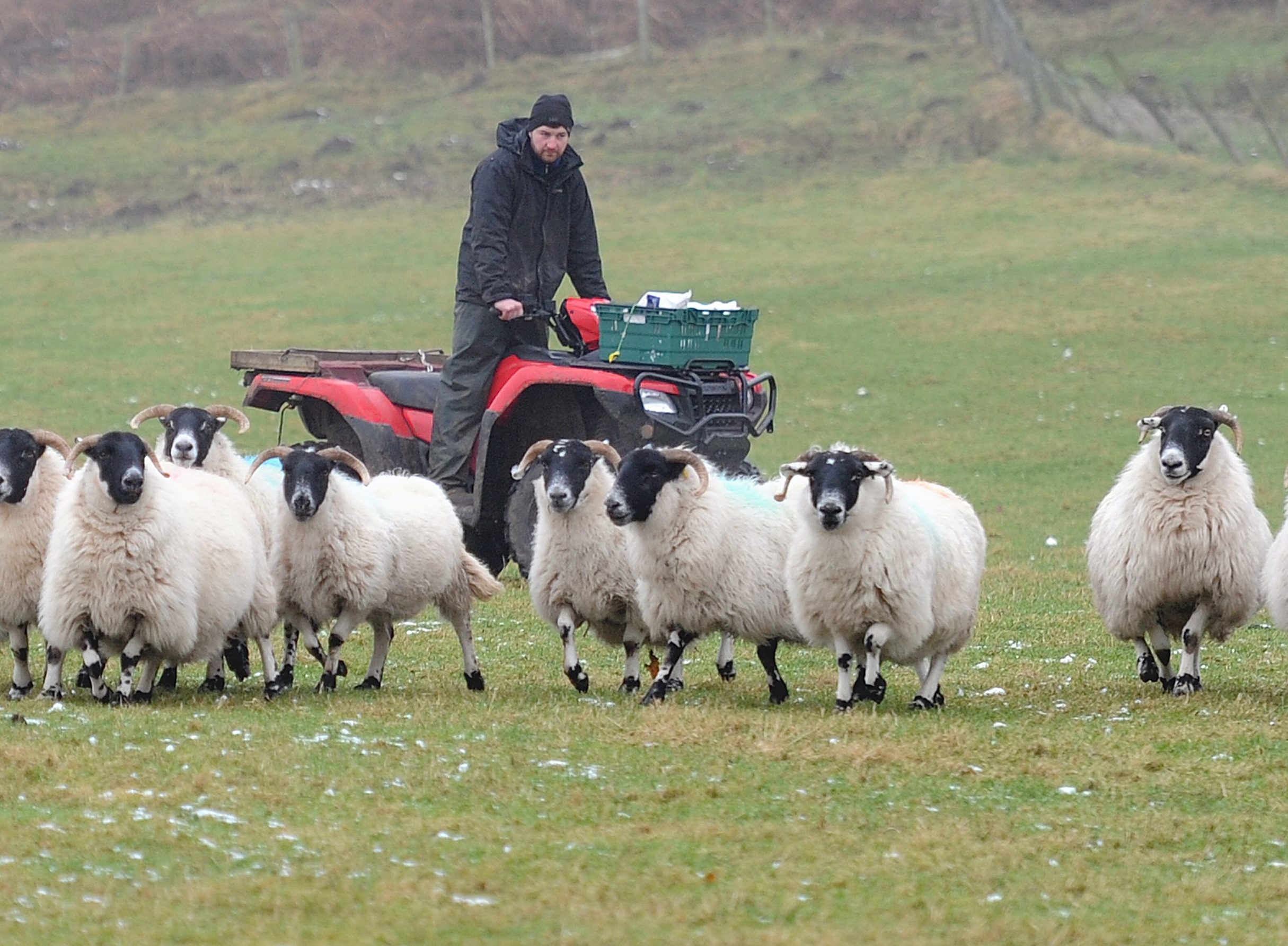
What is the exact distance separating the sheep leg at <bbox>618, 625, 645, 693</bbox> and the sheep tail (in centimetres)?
118

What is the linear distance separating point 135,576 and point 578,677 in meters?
2.52

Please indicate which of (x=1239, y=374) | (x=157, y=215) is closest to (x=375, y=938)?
(x=1239, y=374)

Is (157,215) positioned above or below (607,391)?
above

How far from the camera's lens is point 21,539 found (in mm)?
10578

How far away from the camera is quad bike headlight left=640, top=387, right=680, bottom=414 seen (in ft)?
42.1

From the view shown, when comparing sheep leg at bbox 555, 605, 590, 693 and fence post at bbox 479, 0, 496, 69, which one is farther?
fence post at bbox 479, 0, 496, 69

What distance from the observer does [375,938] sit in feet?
20.0

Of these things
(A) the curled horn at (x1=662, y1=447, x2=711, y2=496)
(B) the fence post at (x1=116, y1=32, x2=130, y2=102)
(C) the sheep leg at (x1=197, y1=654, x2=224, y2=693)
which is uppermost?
(B) the fence post at (x1=116, y1=32, x2=130, y2=102)

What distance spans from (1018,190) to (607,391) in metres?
31.2

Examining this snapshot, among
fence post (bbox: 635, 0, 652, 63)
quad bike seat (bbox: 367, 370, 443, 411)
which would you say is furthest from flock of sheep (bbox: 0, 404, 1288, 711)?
fence post (bbox: 635, 0, 652, 63)

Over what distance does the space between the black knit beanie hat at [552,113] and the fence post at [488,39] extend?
4392cm

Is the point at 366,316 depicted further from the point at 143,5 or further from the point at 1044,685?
the point at 143,5

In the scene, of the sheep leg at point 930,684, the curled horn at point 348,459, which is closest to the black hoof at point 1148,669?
the sheep leg at point 930,684

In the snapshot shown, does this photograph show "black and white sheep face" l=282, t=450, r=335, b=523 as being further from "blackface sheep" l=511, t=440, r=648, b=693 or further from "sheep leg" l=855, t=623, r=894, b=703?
"sheep leg" l=855, t=623, r=894, b=703
